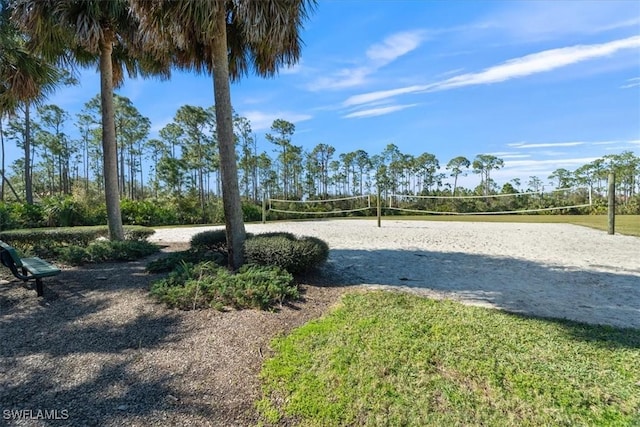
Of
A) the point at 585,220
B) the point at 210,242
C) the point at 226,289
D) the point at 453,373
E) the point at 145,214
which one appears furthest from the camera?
the point at 145,214

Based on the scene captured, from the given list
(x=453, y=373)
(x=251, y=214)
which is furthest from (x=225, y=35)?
(x=251, y=214)

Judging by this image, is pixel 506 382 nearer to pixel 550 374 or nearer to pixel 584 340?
pixel 550 374

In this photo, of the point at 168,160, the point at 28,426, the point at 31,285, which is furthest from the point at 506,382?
the point at 168,160

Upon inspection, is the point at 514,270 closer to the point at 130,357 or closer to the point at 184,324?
the point at 184,324

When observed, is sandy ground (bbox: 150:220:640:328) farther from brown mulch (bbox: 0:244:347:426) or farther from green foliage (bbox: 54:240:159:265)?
green foliage (bbox: 54:240:159:265)

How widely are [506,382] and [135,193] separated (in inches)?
1664

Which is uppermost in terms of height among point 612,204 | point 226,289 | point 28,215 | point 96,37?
point 96,37

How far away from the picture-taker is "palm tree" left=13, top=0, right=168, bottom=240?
6945mm

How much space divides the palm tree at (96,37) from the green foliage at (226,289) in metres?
4.64

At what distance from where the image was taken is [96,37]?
7.01 m

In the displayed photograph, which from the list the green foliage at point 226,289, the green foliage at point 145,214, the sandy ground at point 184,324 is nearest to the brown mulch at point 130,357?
the sandy ground at point 184,324

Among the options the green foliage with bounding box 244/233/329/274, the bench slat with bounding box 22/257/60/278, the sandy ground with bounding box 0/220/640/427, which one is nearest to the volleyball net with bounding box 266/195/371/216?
the sandy ground with bounding box 0/220/640/427

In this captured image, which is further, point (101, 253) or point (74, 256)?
point (101, 253)

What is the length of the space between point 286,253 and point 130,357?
99.6 inches
